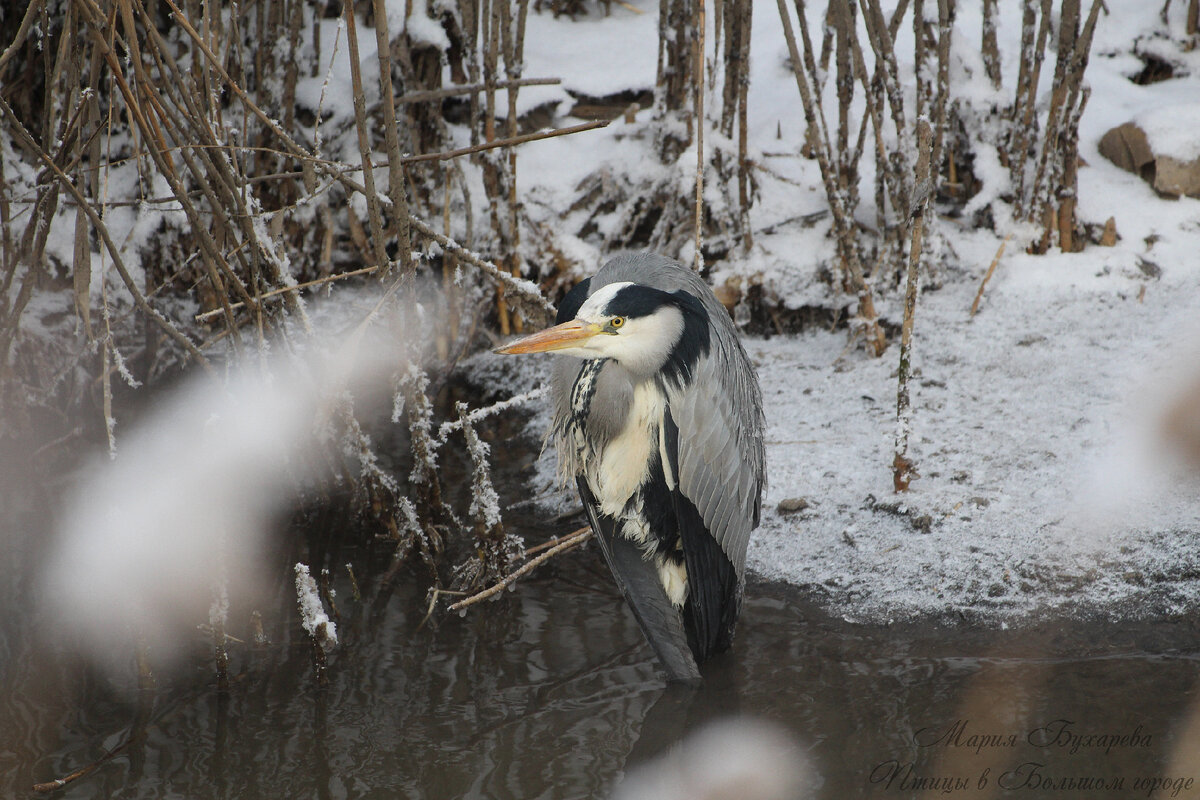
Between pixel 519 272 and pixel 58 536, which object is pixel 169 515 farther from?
pixel 519 272

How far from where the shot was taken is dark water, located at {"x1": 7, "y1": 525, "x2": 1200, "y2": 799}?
208 centimetres

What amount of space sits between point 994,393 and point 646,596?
1610 millimetres

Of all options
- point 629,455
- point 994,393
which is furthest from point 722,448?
point 994,393

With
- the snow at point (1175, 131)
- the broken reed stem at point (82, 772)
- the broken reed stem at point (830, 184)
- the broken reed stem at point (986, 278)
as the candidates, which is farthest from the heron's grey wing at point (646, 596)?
the snow at point (1175, 131)

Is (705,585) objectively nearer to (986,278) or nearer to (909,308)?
(909,308)

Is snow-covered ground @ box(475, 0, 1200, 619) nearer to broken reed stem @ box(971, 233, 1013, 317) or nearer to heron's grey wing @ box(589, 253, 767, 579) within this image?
broken reed stem @ box(971, 233, 1013, 317)

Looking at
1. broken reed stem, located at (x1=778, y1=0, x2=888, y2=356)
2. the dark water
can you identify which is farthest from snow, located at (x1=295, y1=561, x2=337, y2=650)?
broken reed stem, located at (x1=778, y1=0, x2=888, y2=356)

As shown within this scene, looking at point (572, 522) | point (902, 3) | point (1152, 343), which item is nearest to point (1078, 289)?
point (1152, 343)

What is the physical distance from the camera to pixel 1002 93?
402cm

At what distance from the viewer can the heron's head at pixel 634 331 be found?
6.68 ft

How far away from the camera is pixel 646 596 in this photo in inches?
99.2

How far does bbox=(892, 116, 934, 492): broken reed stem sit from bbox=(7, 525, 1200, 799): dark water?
541mm

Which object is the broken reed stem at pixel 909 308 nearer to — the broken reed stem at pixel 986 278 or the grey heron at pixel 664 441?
the grey heron at pixel 664 441

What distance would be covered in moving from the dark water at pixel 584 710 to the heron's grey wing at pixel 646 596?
74 millimetres
